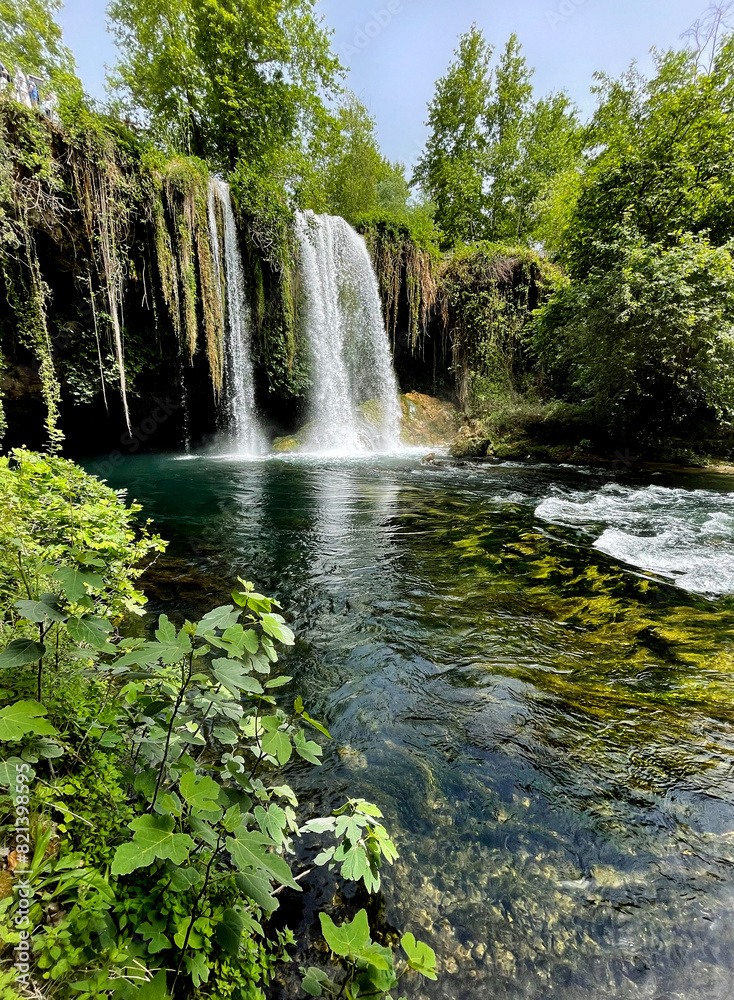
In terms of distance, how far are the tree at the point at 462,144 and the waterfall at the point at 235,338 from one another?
15.7 metres

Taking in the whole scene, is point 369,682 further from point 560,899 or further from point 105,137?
point 105,137

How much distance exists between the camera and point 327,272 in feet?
49.7

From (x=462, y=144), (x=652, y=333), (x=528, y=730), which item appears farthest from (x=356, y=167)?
(x=528, y=730)

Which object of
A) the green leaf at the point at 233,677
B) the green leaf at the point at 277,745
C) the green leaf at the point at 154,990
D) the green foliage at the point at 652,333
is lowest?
the green leaf at the point at 154,990

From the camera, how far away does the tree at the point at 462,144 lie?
76.0ft

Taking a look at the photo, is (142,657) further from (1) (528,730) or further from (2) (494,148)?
(2) (494,148)

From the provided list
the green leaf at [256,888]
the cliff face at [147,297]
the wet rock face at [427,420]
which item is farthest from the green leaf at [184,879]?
the wet rock face at [427,420]

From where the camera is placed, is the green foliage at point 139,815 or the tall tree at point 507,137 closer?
the green foliage at point 139,815

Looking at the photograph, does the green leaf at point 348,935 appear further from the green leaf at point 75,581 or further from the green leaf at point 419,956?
the green leaf at point 75,581

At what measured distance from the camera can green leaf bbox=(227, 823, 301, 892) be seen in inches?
38.4

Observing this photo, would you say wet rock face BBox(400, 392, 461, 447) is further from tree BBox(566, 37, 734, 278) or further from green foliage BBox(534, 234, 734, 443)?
tree BBox(566, 37, 734, 278)

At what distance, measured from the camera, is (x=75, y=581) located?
121 cm

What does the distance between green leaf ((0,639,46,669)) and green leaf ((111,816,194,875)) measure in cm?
52

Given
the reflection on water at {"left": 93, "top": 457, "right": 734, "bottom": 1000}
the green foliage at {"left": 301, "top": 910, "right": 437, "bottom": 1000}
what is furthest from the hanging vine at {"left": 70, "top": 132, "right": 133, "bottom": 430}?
the green foliage at {"left": 301, "top": 910, "right": 437, "bottom": 1000}
